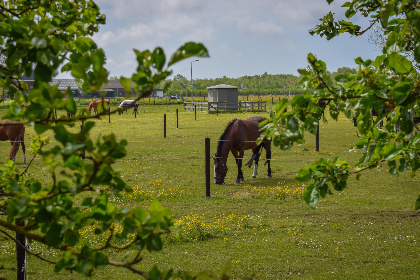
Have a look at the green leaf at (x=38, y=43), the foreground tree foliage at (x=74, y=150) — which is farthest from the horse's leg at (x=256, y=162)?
the green leaf at (x=38, y=43)

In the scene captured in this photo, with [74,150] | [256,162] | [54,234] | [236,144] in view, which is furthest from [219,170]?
[74,150]

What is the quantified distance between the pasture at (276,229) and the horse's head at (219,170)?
21cm

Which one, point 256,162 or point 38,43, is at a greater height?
point 38,43

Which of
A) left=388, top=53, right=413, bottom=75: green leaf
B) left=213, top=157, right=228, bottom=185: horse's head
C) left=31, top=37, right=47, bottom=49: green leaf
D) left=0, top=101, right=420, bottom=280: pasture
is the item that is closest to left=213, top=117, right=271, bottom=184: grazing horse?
left=213, top=157, right=228, bottom=185: horse's head

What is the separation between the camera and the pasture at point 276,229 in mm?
7266

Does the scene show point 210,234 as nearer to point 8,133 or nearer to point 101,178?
point 101,178

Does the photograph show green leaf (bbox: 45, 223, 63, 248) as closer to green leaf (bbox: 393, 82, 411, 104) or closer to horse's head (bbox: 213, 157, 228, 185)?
green leaf (bbox: 393, 82, 411, 104)

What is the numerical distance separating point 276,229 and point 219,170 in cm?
477

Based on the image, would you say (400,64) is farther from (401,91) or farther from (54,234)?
(54,234)

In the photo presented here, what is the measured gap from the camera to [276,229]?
30.3ft

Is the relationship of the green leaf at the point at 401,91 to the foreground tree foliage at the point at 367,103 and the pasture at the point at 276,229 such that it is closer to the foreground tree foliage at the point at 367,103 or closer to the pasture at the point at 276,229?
the foreground tree foliage at the point at 367,103

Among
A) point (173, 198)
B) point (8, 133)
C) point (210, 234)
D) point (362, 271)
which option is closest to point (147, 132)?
point (8, 133)

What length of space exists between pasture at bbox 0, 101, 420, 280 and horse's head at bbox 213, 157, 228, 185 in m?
0.21

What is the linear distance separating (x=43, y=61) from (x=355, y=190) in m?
11.9
